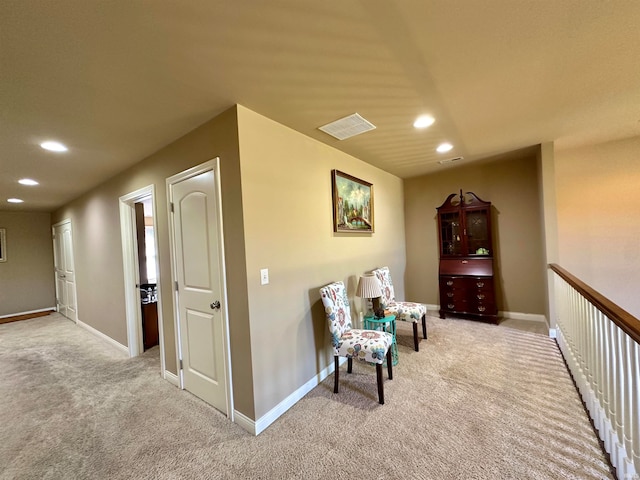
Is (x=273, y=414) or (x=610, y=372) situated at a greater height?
(x=610, y=372)

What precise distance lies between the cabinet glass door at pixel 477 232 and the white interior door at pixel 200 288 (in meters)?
3.77

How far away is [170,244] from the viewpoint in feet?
8.55

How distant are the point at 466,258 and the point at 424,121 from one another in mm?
2550

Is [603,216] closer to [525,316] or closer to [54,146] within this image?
[525,316]

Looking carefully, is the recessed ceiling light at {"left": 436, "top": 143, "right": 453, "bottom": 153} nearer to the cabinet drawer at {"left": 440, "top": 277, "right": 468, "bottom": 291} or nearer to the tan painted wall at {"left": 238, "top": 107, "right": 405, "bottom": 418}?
the tan painted wall at {"left": 238, "top": 107, "right": 405, "bottom": 418}

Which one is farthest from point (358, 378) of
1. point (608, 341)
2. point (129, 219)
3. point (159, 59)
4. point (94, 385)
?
point (129, 219)

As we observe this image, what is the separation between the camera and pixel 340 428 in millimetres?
1934

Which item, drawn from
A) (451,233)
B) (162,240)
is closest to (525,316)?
(451,233)

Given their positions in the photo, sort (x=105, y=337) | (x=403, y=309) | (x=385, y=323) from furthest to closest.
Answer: (x=105, y=337), (x=403, y=309), (x=385, y=323)

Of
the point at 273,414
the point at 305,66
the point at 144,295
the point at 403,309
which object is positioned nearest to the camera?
the point at 305,66

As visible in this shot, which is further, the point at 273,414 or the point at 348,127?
the point at 348,127

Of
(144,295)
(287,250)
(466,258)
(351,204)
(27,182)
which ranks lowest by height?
(144,295)

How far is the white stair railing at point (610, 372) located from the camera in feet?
4.25

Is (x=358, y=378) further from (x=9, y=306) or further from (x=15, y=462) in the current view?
(x=9, y=306)
